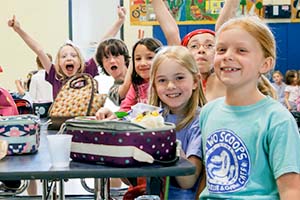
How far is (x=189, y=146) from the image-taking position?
6.26ft

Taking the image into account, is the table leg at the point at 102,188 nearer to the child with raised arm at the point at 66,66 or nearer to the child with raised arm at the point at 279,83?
the child with raised arm at the point at 66,66

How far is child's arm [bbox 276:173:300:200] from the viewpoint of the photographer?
1554 millimetres

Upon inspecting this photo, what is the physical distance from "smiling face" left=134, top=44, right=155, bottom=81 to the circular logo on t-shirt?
1.09 meters

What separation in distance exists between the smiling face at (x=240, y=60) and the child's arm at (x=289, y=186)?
33 centimetres

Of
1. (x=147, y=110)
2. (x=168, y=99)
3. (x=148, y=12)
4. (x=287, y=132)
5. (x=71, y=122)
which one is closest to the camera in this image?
(x=287, y=132)

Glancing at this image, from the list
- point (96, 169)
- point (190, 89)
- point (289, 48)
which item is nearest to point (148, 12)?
point (289, 48)

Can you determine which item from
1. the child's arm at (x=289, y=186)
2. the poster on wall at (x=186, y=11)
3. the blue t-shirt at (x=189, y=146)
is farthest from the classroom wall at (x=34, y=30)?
the child's arm at (x=289, y=186)

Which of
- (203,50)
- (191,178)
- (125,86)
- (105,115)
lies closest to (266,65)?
(191,178)

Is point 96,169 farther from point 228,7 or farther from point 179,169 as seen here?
point 228,7

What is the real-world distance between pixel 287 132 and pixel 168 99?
0.62m

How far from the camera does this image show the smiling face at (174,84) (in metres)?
2.05

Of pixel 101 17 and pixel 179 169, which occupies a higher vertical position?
pixel 101 17

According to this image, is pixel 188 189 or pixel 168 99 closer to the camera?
pixel 188 189

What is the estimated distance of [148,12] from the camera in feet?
27.1
